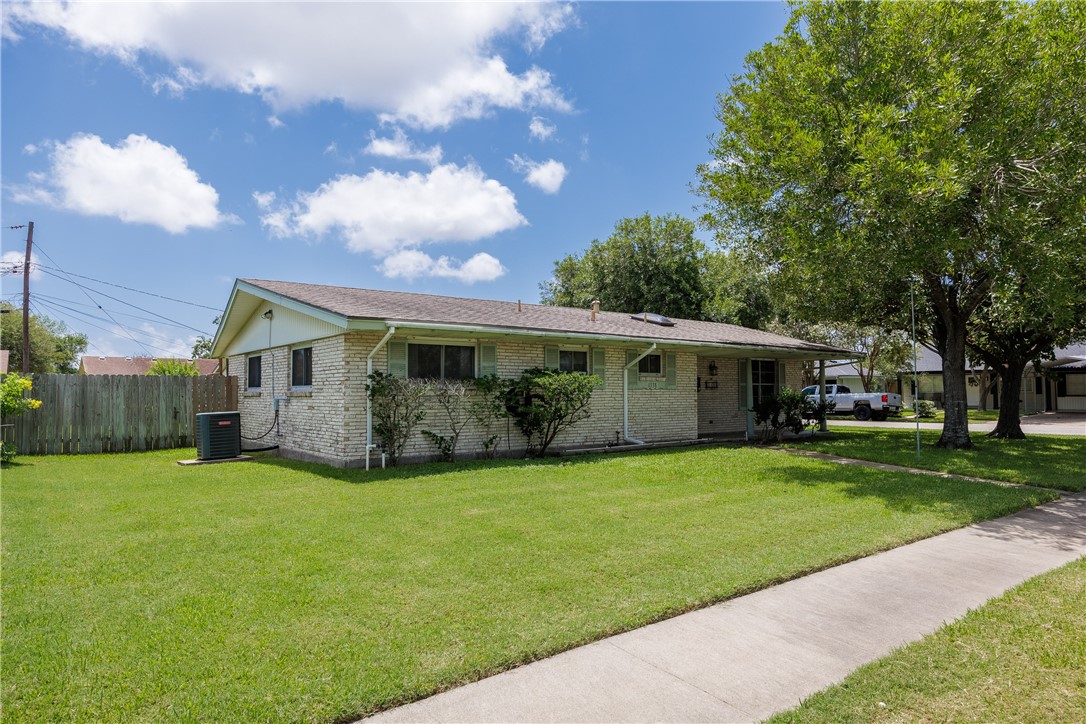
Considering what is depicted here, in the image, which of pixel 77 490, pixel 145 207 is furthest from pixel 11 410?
pixel 145 207

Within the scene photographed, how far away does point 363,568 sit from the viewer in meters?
4.77

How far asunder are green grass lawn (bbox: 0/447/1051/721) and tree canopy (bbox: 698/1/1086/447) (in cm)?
431

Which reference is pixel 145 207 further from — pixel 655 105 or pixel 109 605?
pixel 109 605

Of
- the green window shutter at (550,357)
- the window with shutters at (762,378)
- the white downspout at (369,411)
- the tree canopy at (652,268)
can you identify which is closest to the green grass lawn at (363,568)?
the white downspout at (369,411)

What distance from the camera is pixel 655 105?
14789mm

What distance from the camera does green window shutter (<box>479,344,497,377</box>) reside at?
11.9 meters

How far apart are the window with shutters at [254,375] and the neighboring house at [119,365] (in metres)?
29.7

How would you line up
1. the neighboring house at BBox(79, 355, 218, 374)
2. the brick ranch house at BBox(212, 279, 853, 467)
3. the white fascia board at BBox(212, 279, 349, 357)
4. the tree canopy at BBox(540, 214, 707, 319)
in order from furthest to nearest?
the neighboring house at BBox(79, 355, 218, 374), the tree canopy at BBox(540, 214, 707, 319), the brick ranch house at BBox(212, 279, 853, 467), the white fascia board at BBox(212, 279, 349, 357)

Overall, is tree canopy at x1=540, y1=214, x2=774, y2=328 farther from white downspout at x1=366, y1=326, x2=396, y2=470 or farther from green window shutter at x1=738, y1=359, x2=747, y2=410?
white downspout at x1=366, y1=326, x2=396, y2=470

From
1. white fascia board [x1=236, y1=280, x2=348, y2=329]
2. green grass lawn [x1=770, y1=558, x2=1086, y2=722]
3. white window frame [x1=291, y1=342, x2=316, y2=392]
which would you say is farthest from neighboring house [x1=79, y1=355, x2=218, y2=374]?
green grass lawn [x1=770, y1=558, x2=1086, y2=722]

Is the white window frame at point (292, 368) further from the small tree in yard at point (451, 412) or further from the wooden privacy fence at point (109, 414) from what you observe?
the wooden privacy fence at point (109, 414)

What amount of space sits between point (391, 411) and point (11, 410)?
324 inches

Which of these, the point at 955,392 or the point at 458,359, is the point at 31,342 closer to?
the point at 458,359

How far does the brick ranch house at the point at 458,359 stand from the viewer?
1058cm
